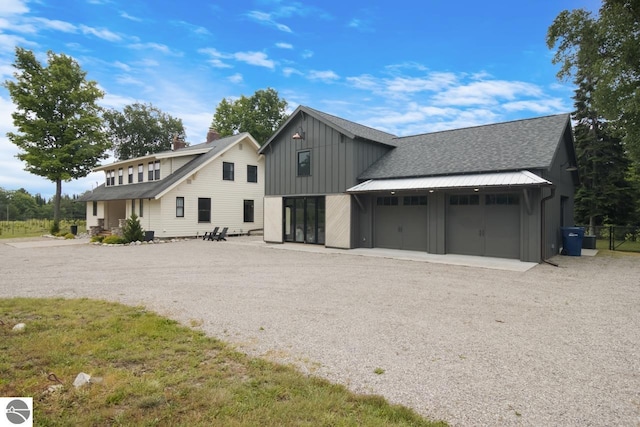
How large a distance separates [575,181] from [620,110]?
375 centimetres

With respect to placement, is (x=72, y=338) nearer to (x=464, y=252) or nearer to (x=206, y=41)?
(x=464, y=252)

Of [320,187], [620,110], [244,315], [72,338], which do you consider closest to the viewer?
[72,338]

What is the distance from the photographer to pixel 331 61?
2238 centimetres

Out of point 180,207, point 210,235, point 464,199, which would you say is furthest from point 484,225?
point 180,207

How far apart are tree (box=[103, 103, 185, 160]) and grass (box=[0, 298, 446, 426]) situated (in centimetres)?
4224

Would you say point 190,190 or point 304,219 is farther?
point 190,190

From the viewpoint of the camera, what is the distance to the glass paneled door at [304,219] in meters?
17.2

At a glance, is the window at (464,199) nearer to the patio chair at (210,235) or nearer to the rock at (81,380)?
the rock at (81,380)

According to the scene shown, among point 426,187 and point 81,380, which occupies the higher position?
point 426,187

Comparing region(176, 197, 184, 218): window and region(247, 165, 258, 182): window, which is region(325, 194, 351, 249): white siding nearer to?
region(176, 197, 184, 218): window

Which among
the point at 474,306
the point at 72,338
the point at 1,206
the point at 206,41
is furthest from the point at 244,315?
the point at 1,206

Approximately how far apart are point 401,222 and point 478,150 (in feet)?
14.8

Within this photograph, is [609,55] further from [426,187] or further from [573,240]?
[426,187]

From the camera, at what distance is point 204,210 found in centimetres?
2294
